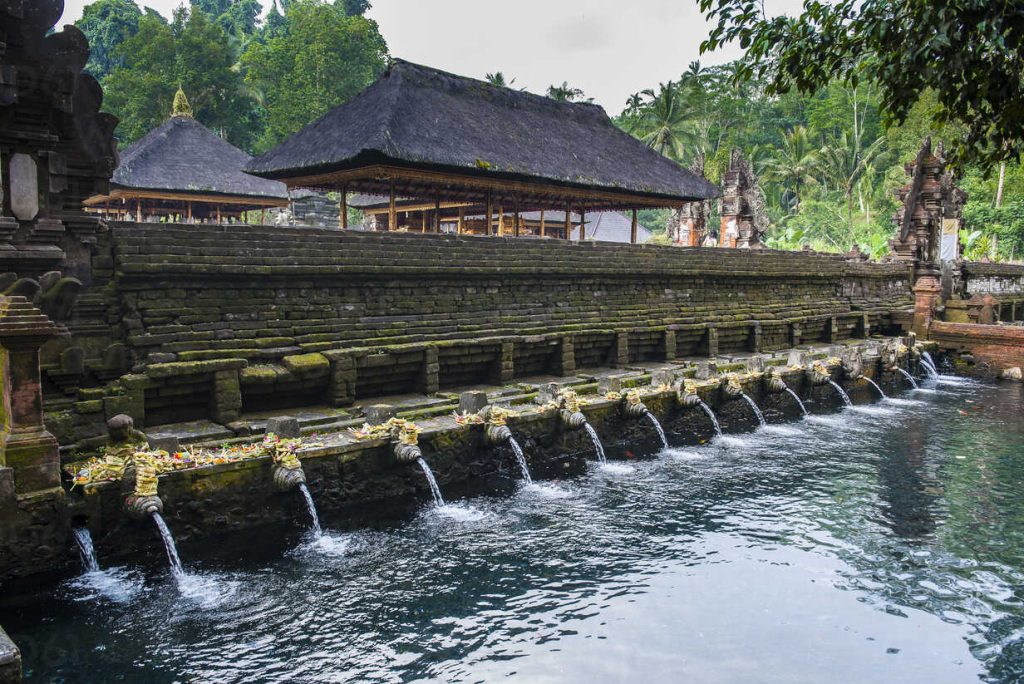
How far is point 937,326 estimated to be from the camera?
830 inches

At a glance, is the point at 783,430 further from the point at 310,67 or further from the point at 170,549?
the point at 310,67

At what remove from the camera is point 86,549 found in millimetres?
6828

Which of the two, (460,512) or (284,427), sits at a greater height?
(284,427)

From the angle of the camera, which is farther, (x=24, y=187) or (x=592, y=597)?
(x=24, y=187)

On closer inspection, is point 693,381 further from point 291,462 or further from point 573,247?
point 291,462

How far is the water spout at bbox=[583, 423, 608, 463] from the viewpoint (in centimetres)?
1083

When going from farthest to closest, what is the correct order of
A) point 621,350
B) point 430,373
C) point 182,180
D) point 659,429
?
point 182,180 → point 621,350 → point 659,429 → point 430,373

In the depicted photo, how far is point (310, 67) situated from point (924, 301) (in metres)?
26.0

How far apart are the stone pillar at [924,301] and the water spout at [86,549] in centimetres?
2115

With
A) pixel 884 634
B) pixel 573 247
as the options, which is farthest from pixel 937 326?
pixel 884 634

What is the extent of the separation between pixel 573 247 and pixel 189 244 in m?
6.91

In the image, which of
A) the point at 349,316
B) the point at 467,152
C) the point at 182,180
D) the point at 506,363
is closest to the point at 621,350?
the point at 506,363

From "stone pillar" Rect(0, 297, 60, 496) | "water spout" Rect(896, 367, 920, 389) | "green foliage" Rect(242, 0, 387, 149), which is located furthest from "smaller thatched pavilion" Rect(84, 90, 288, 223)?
"water spout" Rect(896, 367, 920, 389)

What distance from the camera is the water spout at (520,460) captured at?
986 cm
